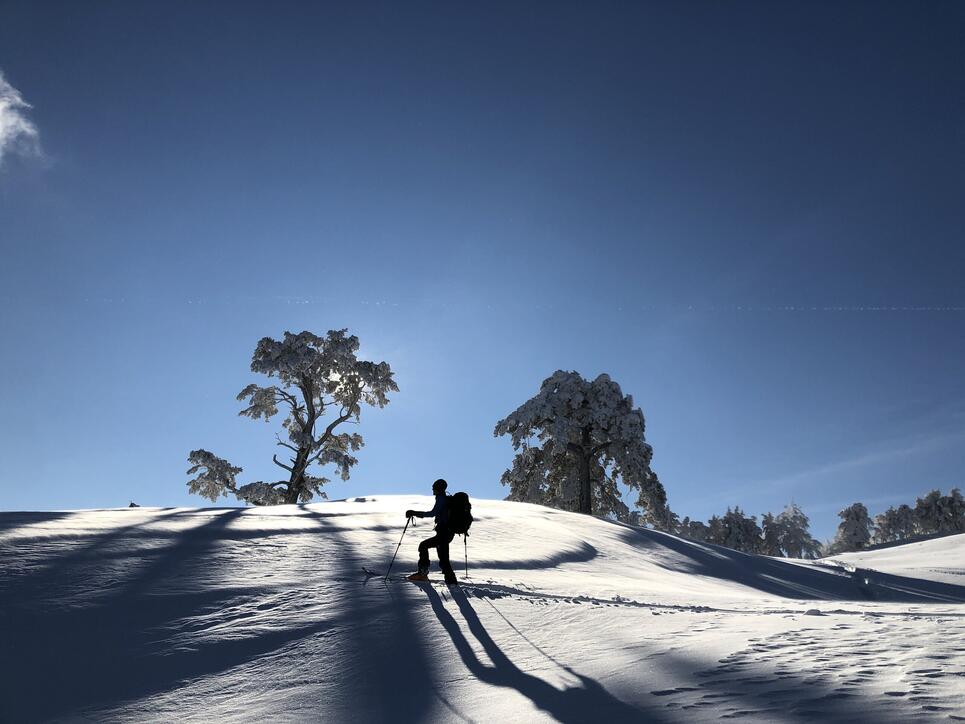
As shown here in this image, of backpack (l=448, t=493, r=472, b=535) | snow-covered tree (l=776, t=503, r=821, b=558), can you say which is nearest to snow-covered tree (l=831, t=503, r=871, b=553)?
snow-covered tree (l=776, t=503, r=821, b=558)

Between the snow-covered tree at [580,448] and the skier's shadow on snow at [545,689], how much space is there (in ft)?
73.3

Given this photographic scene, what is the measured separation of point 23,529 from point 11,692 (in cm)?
555

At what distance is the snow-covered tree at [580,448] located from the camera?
28.2m

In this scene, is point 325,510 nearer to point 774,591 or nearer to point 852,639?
point 774,591

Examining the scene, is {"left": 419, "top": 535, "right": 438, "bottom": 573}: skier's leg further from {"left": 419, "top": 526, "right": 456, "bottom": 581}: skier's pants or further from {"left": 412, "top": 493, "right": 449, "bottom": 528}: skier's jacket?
{"left": 412, "top": 493, "right": 449, "bottom": 528}: skier's jacket

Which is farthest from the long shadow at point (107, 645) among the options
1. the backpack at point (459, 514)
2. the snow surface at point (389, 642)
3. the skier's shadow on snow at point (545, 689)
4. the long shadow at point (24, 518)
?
the long shadow at point (24, 518)

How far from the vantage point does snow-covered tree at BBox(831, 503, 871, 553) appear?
65750 millimetres

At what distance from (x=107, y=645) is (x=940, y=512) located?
8481cm

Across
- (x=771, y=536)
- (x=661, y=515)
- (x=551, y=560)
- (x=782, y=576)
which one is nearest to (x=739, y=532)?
(x=771, y=536)

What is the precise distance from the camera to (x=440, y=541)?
28.3 feet

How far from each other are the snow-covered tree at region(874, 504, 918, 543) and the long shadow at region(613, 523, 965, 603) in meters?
65.7

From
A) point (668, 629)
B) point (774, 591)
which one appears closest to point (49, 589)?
point (668, 629)

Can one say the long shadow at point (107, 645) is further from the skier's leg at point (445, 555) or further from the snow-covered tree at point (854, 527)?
the snow-covered tree at point (854, 527)

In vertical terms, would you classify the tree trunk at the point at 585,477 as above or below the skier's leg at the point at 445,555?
above
